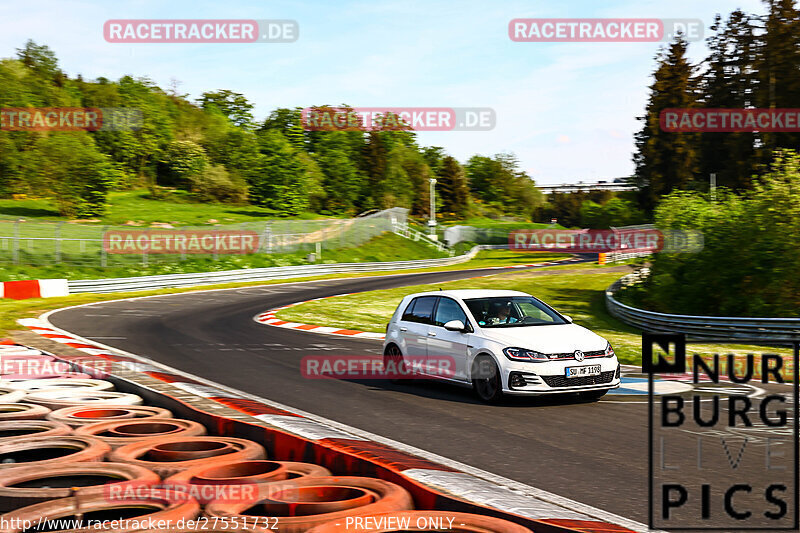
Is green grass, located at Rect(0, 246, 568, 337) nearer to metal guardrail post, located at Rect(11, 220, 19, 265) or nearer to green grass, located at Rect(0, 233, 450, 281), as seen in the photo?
green grass, located at Rect(0, 233, 450, 281)

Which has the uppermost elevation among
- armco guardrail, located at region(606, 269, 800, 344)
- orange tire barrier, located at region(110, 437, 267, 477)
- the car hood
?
the car hood

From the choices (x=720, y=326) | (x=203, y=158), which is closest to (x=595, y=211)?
(x=203, y=158)

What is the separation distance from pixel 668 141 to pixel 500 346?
6572cm

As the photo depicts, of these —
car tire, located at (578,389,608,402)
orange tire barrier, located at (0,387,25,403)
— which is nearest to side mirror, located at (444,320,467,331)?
car tire, located at (578,389,608,402)

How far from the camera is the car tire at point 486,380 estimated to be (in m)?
10.4

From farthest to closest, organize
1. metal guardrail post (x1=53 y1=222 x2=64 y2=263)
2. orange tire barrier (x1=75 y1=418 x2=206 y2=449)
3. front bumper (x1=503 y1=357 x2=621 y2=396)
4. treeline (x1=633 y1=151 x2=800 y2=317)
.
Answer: metal guardrail post (x1=53 y1=222 x2=64 y2=263) < treeline (x1=633 y1=151 x2=800 y2=317) < front bumper (x1=503 y1=357 x2=621 y2=396) < orange tire barrier (x1=75 y1=418 x2=206 y2=449)

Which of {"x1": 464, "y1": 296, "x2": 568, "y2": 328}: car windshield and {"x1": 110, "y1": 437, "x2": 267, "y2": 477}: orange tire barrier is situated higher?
{"x1": 464, "y1": 296, "x2": 568, "y2": 328}: car windshield

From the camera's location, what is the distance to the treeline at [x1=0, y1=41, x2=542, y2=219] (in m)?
65.8

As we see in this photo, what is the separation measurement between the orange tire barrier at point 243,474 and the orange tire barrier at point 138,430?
4.53 feet

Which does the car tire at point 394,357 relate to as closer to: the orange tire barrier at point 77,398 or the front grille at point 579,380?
the front grille at point 579,380

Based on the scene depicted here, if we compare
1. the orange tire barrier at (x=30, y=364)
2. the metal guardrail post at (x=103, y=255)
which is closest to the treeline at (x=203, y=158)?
the metal guardrail post at (x=103, y=255)

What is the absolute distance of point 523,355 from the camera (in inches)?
406

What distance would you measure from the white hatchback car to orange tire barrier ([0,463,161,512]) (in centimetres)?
565

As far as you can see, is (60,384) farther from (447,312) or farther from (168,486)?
(168,486)
